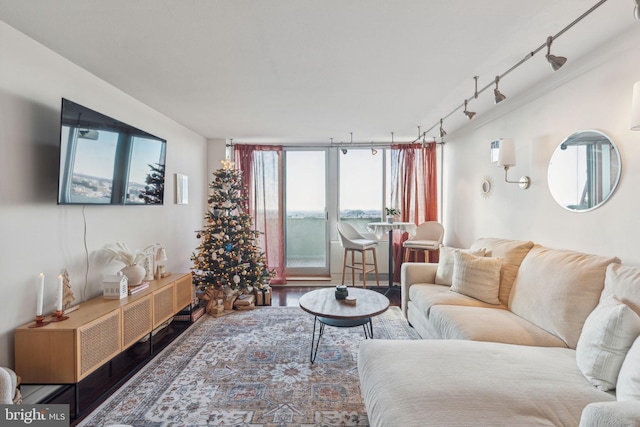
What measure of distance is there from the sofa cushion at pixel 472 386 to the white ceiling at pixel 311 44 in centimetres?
195

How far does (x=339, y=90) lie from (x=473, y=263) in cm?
206

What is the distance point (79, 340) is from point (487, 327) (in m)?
2.69

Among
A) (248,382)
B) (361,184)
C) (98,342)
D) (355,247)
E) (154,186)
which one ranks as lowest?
(248,382)

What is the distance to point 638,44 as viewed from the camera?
186 centimetres

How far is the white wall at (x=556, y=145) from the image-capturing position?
1945 millimetres

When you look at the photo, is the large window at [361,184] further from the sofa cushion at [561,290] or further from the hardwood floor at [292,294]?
the sofa cushion at [561,290]

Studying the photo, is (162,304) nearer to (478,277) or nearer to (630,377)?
(478,277)

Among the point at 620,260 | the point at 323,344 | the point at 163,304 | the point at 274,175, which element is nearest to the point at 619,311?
the point at 620,260

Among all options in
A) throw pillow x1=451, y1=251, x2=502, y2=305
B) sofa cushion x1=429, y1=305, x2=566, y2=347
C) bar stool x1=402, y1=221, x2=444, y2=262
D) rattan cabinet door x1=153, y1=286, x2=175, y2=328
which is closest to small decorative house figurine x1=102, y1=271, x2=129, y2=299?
rattan cabinet door x1=153, y1=286, x2=175, y2=328

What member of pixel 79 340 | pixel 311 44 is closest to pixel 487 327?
pixel 311 44

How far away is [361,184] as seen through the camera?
542 cm

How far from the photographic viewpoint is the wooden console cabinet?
1.83m

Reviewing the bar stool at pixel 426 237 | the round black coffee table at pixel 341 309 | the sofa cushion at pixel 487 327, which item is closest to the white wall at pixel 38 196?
the round black coffee table at pixel 341 309

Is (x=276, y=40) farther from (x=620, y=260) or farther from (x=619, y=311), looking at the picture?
(x=620, y=260)
